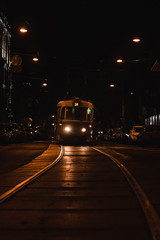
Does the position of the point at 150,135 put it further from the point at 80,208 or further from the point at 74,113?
the point at 80,208

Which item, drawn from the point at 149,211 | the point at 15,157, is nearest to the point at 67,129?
the point at 15,157

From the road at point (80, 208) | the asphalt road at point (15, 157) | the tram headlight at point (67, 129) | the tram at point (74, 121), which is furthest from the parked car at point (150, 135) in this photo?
the road at point (80, 208)

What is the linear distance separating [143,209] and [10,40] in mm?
74117

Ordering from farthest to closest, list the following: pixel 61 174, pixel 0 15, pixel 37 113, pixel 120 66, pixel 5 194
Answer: pixel 37 113, pixel 120 66, pixel 0 15, pixel 61 174, pixel 5 194

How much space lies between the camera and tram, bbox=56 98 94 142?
34.3 m

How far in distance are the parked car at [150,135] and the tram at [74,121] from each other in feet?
12.8

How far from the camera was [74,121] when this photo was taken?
34.3m

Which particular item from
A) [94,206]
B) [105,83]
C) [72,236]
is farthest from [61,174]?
[105,83]

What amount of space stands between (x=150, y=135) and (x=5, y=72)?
141 ft

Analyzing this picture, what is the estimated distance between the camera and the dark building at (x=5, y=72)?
6886 cm

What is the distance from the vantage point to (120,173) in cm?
1369

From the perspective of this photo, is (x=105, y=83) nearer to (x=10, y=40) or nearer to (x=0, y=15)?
(x=10, y=40)

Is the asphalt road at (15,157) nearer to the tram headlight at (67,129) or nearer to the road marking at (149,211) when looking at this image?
the road marking at (149,211)

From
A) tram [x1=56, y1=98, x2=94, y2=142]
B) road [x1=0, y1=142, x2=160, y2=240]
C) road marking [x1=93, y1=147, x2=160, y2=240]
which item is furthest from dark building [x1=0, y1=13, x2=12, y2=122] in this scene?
road marking [x1=93, y1=147, x2=160, y2=240]
